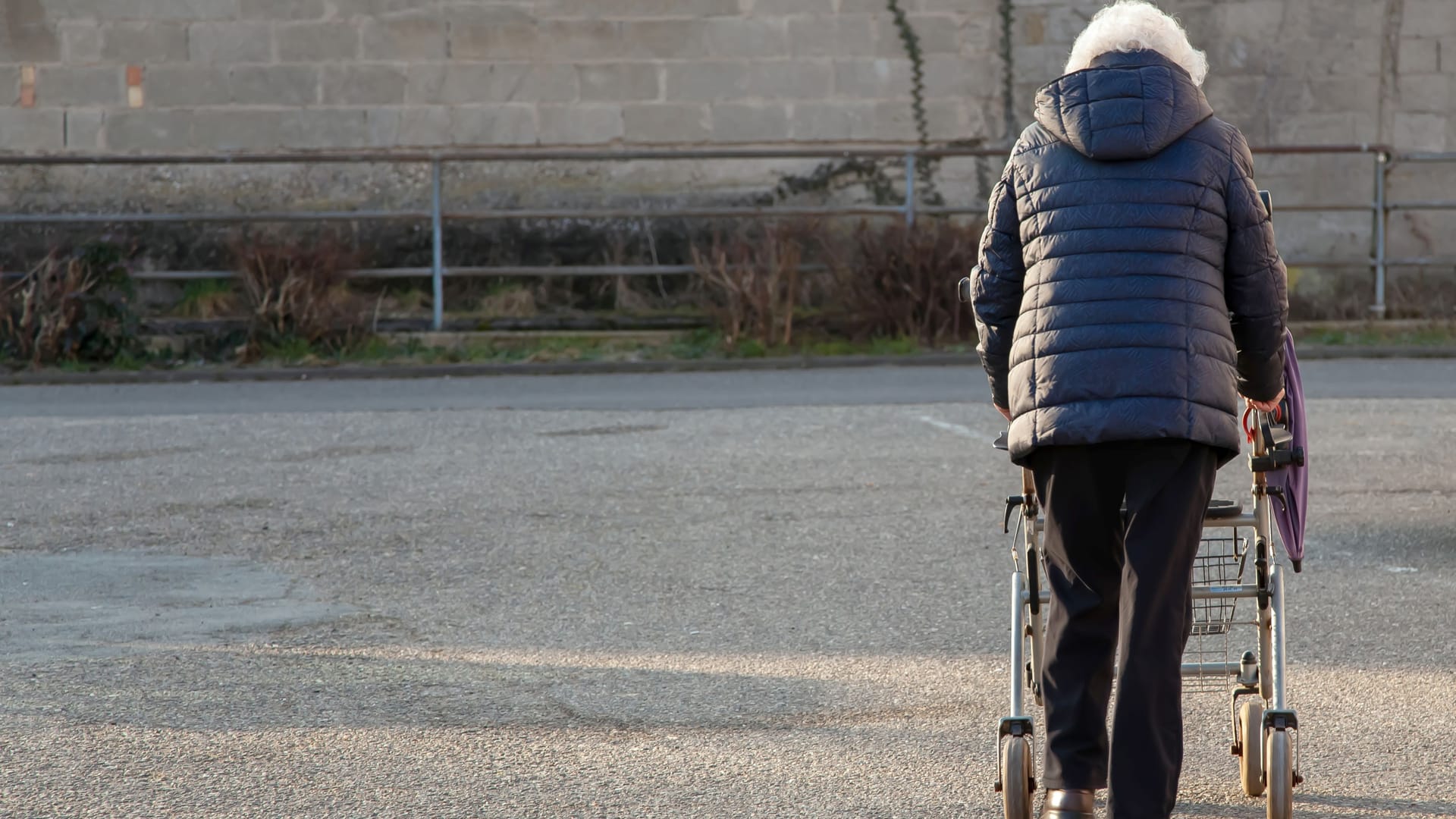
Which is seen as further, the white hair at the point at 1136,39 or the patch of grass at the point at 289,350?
the patch of grass at the point at 289,350

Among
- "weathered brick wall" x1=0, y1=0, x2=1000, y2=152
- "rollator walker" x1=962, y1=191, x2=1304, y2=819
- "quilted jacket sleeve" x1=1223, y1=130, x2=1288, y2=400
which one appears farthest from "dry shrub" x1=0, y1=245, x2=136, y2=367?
"quilted jacket sleeve" x1=1223, y1=130, x2=1288, y2=400

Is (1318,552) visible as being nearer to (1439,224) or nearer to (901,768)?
(901,768)

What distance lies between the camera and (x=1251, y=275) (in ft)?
11.1

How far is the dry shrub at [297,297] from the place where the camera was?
14.4m

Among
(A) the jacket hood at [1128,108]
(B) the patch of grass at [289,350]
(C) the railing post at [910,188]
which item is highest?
(C) the railing post at [910,188]

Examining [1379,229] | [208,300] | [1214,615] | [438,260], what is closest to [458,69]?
[438,260]

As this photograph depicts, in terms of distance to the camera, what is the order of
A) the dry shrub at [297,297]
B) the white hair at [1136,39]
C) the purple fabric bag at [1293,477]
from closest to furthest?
the white hair at [1136,39] → the purple fabric bag at [1293,477] → the dry shrub at [297,297]

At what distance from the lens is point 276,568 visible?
6.69m

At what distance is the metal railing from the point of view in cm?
1513

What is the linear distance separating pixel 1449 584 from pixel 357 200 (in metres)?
12.0

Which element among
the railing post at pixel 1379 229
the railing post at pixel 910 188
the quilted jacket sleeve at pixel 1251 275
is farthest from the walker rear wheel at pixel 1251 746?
the railing post at pixel 1379 229

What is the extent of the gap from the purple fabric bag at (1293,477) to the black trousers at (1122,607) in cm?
39

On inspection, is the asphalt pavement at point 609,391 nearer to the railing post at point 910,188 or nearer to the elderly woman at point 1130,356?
the railing post at point 910,188

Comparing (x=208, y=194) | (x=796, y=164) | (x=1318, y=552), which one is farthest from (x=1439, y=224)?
(x=208, y=194)
